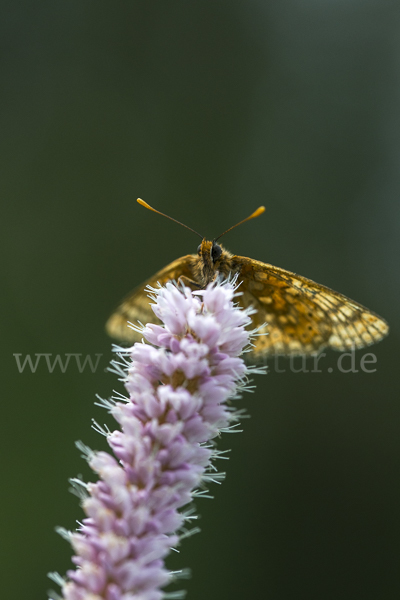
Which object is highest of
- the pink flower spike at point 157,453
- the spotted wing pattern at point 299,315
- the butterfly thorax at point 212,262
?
the butterfly thorax at point 212,262

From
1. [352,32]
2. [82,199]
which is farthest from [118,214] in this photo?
[352,32]

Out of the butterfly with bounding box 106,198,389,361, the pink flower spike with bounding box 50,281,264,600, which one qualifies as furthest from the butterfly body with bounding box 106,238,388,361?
the pink flower spike with bounding box 50,281,264,600

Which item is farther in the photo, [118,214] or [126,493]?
[118,214]

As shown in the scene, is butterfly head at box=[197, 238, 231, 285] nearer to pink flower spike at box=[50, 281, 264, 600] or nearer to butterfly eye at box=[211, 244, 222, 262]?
butterfly eye at box=[211, 244, 222, 262]

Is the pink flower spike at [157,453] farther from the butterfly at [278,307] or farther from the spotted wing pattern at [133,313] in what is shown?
the spotted wing pattern at [133,313]

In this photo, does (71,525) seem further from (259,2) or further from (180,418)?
(259,2)

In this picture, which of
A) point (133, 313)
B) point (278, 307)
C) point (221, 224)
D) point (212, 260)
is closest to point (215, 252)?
point (212, 260)

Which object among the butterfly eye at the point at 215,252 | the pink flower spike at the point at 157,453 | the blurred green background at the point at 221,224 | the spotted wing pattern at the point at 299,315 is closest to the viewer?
the pink flower spike at the point at 157,453

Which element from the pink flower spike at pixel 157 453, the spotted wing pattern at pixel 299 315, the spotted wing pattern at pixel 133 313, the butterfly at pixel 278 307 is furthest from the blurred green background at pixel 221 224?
the pink flower spike at pixel 157 453
